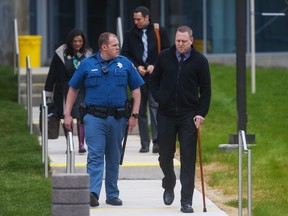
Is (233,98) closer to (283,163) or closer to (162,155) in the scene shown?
(283,163)

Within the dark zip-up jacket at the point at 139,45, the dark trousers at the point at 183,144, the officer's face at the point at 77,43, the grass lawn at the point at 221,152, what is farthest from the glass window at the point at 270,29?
the dark trousers at the point at 183,144

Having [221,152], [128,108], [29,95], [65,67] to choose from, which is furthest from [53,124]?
[128,108]

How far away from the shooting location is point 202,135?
57.3 feet

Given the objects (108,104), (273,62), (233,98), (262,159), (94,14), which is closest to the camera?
(108,104)

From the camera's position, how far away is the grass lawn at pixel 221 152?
40.3ft

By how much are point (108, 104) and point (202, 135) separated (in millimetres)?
5784

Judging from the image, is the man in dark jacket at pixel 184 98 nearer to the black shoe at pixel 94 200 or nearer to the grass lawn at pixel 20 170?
the black shoe at pixel 94 200

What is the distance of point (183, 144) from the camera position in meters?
11.9

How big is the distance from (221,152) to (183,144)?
153 inches

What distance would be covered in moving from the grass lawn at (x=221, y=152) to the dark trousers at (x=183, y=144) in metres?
0.71

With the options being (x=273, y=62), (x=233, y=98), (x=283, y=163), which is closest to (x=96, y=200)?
(x=283, y=163)

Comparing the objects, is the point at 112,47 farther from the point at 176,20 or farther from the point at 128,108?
the point at 176,20

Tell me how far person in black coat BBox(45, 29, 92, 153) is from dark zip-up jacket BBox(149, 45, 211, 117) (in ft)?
10.4

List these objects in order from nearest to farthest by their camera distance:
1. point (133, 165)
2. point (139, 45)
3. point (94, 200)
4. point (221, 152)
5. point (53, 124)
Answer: point (94, 200) < point (133, 165) < point (53, 124) < point (139, 45) < point (221, 152)
